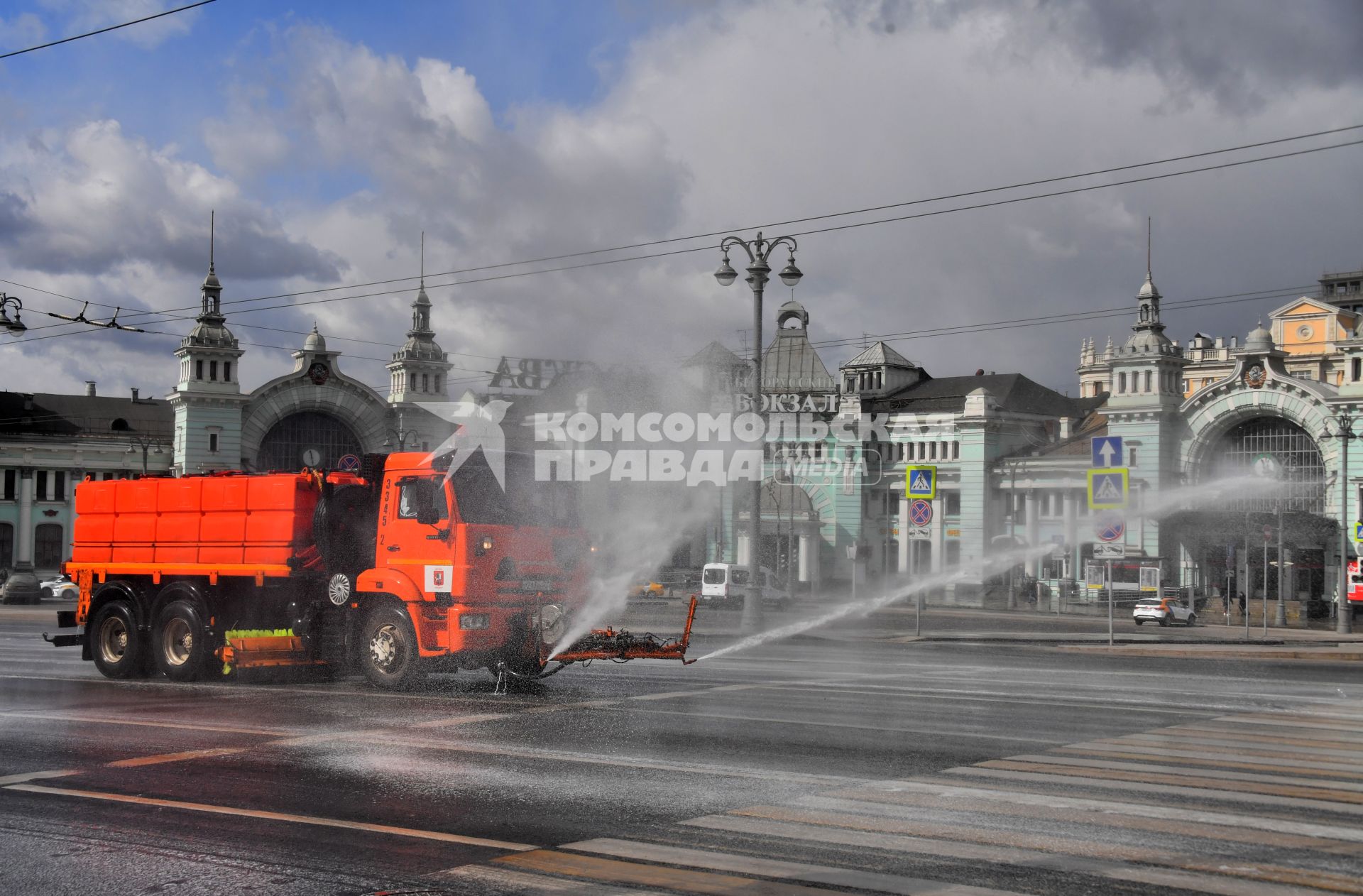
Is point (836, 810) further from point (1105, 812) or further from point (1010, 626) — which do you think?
point (1010, 626)

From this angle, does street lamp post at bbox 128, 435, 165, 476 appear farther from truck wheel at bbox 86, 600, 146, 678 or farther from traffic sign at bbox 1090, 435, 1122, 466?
traffic sign at bbox 1090, 435, 1122, 466

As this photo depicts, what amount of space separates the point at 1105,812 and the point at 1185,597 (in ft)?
188

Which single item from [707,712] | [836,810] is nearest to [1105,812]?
[836,810]

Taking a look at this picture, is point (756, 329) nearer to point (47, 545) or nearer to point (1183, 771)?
point (1183, 771)

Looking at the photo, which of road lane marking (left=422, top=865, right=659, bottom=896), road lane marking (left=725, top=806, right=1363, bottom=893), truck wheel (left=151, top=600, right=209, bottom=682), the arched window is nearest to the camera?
road lane marking (left=422, top=865, right=659, bottom=896)

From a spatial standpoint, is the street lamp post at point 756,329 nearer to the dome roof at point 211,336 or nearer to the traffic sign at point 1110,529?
the traffic sign at point 1110,529

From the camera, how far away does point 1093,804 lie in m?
9.39

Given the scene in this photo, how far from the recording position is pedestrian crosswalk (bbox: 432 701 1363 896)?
7242 mm

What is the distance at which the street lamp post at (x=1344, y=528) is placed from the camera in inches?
1636

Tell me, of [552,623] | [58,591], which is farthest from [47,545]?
[552,623]

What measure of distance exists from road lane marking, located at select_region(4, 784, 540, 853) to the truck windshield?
22.9 ft

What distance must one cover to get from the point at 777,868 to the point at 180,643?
1386 cm

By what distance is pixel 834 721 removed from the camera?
1398 cm

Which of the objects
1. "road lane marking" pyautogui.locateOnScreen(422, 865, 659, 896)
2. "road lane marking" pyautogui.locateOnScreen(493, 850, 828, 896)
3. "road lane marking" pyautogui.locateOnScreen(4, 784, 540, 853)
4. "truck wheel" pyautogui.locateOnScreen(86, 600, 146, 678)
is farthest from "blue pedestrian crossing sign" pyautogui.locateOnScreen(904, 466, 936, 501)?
"road lane marking" pyautogui.locateOnScreen(422, 865, 659, 896)
